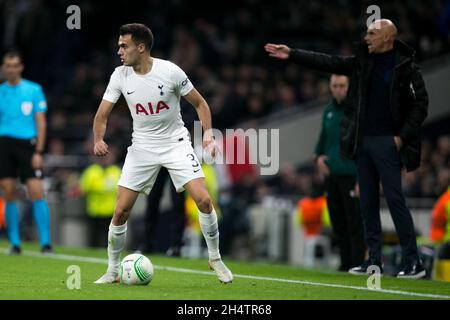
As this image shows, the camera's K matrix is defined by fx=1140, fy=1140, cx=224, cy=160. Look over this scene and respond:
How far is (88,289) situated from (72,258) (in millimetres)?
4283

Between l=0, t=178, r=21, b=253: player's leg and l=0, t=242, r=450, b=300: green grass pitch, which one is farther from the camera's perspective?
l=0, t=178, r=21, b=253: player's leg

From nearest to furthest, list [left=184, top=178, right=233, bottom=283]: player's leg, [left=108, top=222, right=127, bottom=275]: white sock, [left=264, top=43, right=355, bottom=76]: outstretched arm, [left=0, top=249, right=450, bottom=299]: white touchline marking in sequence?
[left=0, top=249, right=450, bottom=299]: white touchline marking < [left=184, top=178, right=233, bottom=283]: player's leg < [left=108, top=222, right=127, bottom=275]: white sock < [left=264, top=43, right=355, bottom=76]: outstretched arm

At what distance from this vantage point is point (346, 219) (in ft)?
38.2

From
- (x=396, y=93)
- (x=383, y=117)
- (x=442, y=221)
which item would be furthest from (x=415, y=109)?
(x=442, y=221)

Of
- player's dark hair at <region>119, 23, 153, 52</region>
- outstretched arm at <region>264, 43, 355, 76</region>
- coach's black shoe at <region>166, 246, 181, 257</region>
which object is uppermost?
player's dark hair at <region>119, 23, 153, 52</region>

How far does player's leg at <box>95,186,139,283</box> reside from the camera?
8.70 m

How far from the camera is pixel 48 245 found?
517 inches

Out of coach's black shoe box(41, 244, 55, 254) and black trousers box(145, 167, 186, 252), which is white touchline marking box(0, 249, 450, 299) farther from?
black trousers box(145, 167, 186, 252)

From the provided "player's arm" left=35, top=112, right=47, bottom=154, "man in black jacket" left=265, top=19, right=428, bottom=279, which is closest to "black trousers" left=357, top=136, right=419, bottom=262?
"man in black jacket" left=265, top=19, right=428, bottom=279

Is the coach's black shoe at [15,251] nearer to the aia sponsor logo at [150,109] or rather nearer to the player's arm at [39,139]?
the player's arm at [39,139]

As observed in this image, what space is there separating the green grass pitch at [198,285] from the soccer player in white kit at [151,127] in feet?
1.66

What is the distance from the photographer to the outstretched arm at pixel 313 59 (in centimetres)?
977

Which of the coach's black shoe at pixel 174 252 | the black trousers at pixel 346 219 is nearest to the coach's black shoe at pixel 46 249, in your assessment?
the coach's black shoe at pixel 174 252
